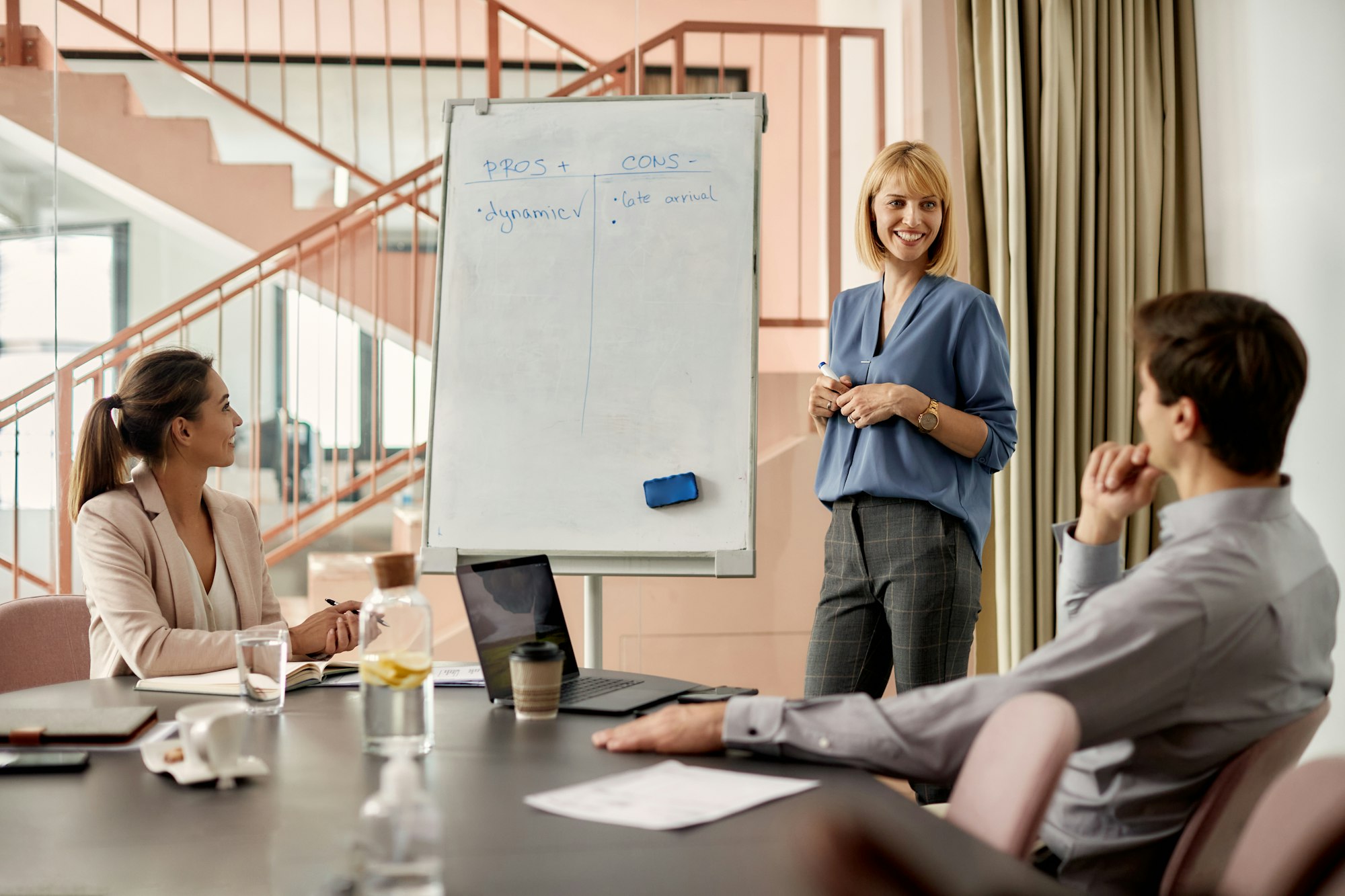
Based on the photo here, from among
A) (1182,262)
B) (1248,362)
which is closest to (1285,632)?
(1248,362)

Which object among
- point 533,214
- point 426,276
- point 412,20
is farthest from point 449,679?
point 412,20

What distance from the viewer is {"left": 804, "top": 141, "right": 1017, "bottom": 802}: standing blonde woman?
203cm

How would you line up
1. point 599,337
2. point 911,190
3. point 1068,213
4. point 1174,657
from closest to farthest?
1. point 1174,657
2. point 911,190
3. point 599,337
4. point 1068,213

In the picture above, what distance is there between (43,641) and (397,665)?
1.32 m

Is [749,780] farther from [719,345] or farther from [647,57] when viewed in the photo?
[647,57]

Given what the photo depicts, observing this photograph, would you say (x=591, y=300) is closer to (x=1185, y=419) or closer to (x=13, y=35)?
(x=1185, y=419)

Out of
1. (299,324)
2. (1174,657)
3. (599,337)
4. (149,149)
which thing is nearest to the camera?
(1174,657)

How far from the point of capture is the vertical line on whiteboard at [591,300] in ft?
7.34

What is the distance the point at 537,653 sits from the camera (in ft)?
4.67

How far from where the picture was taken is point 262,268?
346 cm

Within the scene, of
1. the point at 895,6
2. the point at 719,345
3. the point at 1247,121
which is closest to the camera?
the point at 719,345

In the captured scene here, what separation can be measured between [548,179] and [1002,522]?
5.25 feet

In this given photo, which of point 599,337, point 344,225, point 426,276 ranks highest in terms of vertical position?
point 344,225

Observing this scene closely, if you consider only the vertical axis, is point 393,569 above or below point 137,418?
below
